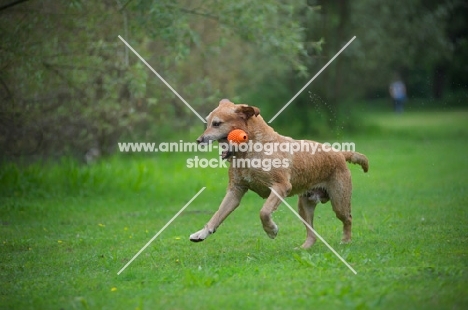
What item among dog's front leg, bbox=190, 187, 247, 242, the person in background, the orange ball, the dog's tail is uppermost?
the orange ball

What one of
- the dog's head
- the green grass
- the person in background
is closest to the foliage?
the green grass

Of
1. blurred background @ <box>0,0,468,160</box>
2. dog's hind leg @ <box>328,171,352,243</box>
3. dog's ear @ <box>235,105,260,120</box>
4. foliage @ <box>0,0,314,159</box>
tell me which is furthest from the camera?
blurred background @ <box>0,0,468,160</box>

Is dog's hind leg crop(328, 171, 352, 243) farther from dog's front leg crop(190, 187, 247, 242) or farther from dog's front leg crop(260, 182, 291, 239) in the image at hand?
dog's front leg crop(190, 187, 247, 242)

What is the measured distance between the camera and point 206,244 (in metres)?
10.7

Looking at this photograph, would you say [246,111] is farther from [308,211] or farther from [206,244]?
[206,244]

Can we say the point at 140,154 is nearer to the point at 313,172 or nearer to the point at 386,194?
the point at 386,194

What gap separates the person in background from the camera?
51034 millimetres

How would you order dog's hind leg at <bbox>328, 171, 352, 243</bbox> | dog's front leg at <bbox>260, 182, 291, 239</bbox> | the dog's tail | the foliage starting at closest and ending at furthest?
dog's front leg at <bbox>260, 182, 291, 239</bbox>, dog's hind leg at <bbox>328, 171, 352, 243</bbox>, the dog's tail, the foliage

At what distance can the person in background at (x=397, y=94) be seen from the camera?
51034mm

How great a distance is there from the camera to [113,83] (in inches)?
617

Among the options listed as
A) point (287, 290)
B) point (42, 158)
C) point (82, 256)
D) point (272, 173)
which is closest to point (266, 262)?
point (272, 173)

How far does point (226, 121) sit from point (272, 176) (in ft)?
2.84

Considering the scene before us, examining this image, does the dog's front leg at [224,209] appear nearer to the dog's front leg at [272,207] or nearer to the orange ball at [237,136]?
the dog's front leg at [272,207]

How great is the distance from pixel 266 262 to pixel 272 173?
43.2 inches
